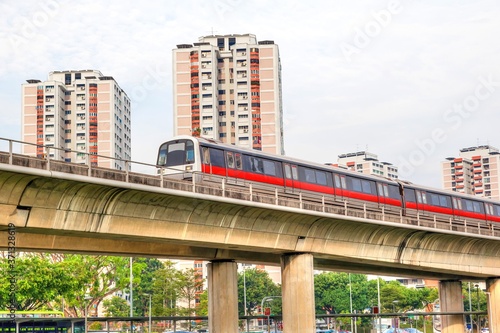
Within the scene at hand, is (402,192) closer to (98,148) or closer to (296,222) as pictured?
(296,222)

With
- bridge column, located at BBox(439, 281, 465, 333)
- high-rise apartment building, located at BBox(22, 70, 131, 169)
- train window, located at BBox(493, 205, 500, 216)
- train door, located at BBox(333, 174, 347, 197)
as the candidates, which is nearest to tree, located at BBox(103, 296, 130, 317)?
high-rise apartment building, located at BBox(22, 70, 131, 169)

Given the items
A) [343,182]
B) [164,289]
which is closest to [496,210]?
[343,182]

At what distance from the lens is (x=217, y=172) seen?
1499 inches

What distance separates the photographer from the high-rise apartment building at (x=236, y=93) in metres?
148

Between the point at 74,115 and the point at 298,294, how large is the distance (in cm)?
13471

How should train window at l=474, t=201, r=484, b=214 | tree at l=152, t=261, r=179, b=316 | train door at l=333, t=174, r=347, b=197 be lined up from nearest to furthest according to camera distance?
train door at l=333, t=174, r=347, b=197 → train window at l=474, t=201, r=484, b=214 → tree at l=152, t=261, r=179, b=316

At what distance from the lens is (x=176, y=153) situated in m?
38.8

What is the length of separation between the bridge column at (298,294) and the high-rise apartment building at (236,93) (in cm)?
10739

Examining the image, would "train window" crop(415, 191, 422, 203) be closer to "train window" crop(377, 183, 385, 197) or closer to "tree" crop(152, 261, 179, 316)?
"train window" crop(377, 183, 385, 197)

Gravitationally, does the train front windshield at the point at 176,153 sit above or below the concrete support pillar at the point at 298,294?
above

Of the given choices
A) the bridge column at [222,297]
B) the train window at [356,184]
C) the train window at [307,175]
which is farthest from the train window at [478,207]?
the bridge column at [222,297]

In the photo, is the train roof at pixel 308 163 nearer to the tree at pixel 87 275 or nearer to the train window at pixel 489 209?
the train window at pixel 489 209

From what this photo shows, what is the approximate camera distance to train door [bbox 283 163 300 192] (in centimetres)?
4266

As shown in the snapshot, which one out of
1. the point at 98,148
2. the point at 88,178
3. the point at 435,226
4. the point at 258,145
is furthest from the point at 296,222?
the point at 98,148
